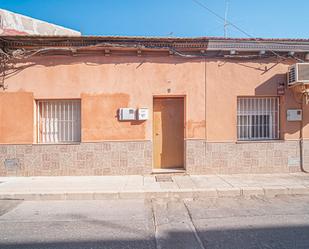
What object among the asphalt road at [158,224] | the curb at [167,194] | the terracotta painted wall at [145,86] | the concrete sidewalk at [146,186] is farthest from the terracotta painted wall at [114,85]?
the asphalt road at [158,224]

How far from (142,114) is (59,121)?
272 cm

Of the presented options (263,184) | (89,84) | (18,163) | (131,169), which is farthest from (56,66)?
(263,184)

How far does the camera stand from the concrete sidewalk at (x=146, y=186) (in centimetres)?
582

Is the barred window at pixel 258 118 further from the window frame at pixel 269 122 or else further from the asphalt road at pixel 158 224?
the asphalt road at pixel 158 224

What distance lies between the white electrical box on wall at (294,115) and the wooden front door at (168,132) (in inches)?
133

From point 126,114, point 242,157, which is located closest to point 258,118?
point 242,157

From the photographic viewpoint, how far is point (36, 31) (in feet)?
35.6

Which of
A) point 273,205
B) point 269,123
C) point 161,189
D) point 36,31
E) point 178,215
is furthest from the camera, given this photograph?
point 36,31

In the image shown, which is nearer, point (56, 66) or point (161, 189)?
point (161, 189)

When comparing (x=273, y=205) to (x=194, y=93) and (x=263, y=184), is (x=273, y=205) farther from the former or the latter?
(x=194, y=93)

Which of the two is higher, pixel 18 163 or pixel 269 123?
pixel 269 123

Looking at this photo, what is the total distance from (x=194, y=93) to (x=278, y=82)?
2.75 m

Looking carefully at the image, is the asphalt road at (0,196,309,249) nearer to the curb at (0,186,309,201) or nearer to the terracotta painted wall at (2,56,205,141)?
the curb at (0,186,309,201)

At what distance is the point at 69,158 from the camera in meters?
7.37
